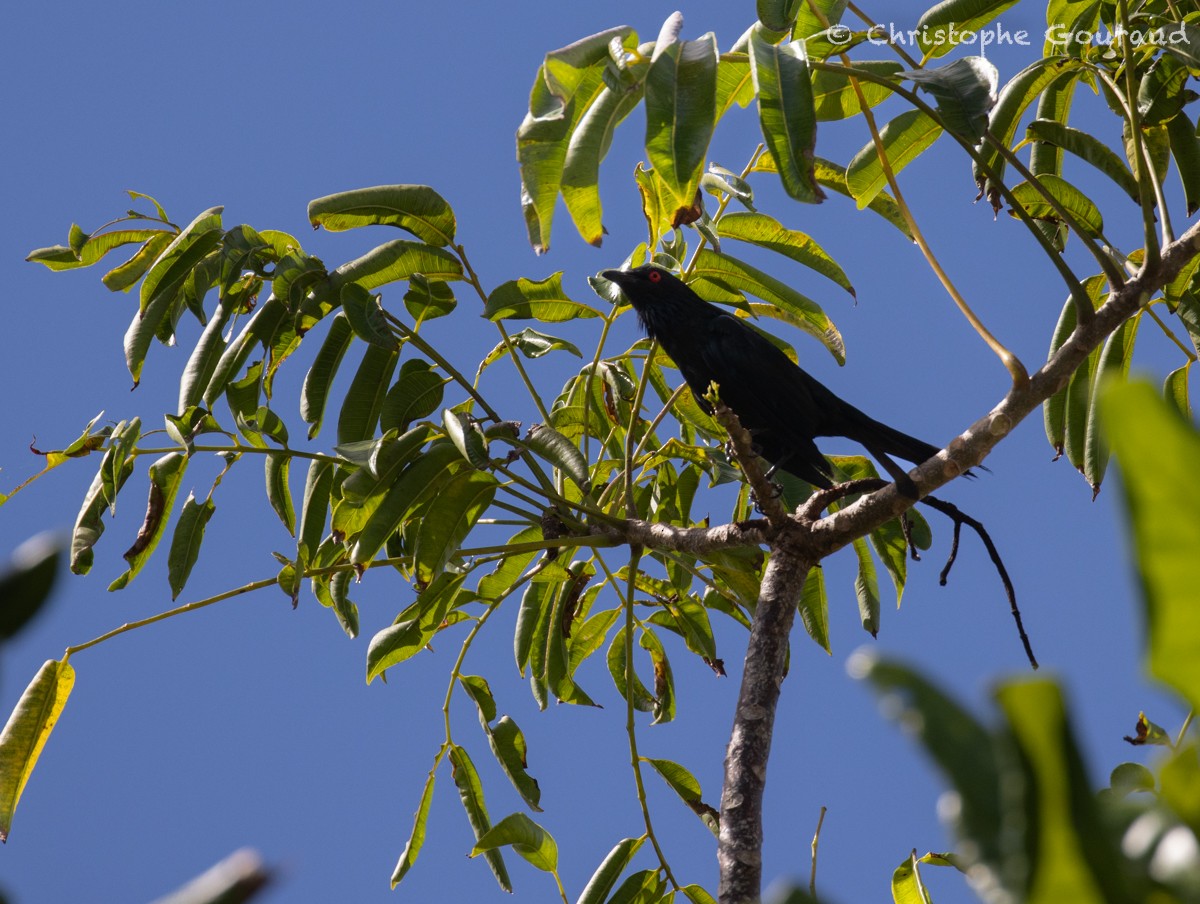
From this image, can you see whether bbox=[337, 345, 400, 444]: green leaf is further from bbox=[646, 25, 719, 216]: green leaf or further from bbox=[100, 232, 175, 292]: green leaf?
bbox=[646, 25, 719, 216]: green leaf

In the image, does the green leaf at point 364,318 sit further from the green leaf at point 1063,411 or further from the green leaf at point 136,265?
the green leaf at point 1063,411

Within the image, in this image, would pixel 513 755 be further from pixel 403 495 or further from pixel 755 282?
pixel 755 282

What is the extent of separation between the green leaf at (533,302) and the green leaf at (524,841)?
1263mm

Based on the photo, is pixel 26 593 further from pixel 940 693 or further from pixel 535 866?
pixel 535 866

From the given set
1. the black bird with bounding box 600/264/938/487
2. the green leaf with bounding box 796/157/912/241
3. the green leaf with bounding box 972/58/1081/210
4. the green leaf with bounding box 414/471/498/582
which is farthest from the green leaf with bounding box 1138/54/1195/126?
the green leaf with bounding box 414/471/498/582

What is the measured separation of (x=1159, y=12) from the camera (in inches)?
127

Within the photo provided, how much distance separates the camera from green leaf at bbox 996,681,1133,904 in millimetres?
377

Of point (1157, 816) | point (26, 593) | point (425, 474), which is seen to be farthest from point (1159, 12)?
point (26, 593)

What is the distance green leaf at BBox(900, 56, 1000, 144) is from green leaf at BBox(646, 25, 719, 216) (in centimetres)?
46

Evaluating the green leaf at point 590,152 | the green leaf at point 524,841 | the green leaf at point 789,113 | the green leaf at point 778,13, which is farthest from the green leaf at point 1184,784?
the green leaf at point 524,841

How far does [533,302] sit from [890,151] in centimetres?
101

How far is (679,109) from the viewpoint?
1938mm

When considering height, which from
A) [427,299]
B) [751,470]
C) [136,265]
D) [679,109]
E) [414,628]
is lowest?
[751,470]

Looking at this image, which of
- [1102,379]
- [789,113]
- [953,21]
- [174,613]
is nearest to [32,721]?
[174,613]
